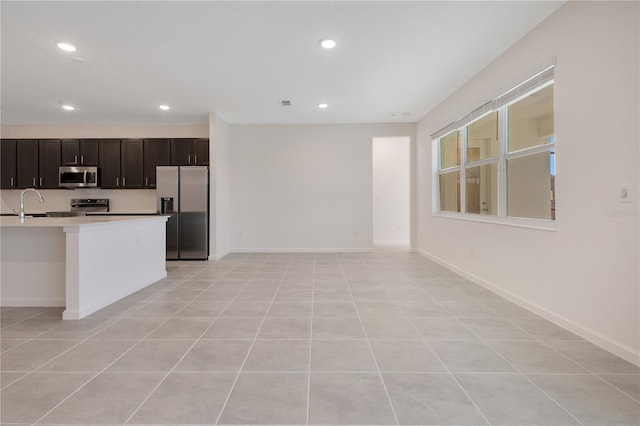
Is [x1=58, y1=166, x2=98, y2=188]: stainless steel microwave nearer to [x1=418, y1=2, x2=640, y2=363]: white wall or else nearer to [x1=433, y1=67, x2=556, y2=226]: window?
[x1=433, y1=67, x2=556, y2=226]: window

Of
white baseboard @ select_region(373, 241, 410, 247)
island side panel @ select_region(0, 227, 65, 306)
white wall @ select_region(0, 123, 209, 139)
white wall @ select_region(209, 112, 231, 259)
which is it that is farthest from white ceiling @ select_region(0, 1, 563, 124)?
white baseboard @ select_region(373, 241, 410, 247)

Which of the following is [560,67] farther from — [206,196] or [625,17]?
[206,196]

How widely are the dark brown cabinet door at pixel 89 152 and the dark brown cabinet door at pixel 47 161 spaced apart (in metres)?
0.49

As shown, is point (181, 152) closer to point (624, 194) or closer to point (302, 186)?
point (302, 186)

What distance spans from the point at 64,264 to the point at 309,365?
9.40ft

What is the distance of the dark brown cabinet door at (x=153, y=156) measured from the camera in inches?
247

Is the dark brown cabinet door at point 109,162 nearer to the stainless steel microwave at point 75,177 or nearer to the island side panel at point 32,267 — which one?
the stainless steel microwave at point 75,177

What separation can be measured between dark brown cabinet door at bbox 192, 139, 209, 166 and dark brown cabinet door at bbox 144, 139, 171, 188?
0.53 meters

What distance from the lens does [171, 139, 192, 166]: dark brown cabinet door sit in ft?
20.5

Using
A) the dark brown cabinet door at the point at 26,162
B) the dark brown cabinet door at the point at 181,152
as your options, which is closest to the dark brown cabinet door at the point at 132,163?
the dark brown cabinet door at the point at 181,152

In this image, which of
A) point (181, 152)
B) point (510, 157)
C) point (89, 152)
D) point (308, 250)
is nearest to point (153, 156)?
point (181, 152)

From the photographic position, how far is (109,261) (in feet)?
10.8

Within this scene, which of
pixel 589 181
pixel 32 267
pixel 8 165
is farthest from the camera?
pixel 8 165

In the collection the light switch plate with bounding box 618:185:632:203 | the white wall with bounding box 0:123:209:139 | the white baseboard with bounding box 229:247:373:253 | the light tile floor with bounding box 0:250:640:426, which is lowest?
the light tile floor with bounding box 0:250:640:426
